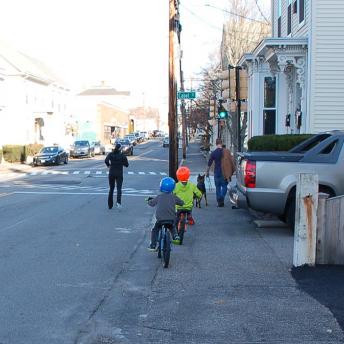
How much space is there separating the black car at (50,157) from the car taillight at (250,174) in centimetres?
3227

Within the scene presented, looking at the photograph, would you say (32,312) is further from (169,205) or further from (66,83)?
(66,83)

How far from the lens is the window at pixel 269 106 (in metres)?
24.5

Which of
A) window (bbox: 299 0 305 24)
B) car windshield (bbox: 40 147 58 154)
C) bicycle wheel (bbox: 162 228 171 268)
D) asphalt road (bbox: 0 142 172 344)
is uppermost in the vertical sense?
window (bbox: 299 0 305 24)

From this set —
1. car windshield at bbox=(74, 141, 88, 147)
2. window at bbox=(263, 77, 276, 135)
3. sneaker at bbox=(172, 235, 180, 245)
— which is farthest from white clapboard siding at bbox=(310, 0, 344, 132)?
car windshield at bbox=(74, 141, 88, 147)

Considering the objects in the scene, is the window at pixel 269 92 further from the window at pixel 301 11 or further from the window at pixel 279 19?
the window at pixel 301 11

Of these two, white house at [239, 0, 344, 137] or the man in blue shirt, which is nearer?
the man in blue shirt

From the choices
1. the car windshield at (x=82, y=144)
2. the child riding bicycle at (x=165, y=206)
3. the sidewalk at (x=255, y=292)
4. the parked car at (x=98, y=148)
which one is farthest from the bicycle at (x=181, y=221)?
the parked car at (x=98, y=148)

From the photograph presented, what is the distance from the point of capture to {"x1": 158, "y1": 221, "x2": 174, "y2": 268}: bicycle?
8227mm

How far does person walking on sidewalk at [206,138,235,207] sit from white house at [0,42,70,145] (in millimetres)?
38180

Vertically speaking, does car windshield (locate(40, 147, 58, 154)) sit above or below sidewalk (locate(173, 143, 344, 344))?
below

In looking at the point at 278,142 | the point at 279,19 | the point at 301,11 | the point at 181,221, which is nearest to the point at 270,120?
the point at 279,19

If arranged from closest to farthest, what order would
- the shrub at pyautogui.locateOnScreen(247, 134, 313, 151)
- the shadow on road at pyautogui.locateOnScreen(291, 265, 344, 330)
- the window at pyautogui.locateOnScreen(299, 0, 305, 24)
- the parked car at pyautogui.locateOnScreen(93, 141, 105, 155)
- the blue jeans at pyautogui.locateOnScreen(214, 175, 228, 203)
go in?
the shadow on road at pyautogui.locateOnScreen(291, 265, 344, 330)
the blue jeans at pyautogui.locateOnScreen(214, 175, 228, 203)
the shrub at pyautogui.locateOnScreen(247, 134, 313, 151)
the window at pyautogui.locateOnScreen(299, 0, 305, 24)
the parked car at pyautogui.locateOnScreen(93, 141, 105, 155)

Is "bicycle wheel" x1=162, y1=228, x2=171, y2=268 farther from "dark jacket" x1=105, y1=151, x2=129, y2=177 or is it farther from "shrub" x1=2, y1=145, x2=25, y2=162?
"shrub" x1=2, y1=145, x2=25, y2=162

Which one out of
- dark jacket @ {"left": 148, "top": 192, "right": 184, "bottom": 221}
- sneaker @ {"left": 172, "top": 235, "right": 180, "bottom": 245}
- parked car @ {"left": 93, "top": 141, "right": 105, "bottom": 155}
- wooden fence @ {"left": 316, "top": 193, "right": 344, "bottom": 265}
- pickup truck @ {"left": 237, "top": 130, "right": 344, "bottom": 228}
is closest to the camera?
wooden fence @ {"left": 316, "top": 193, "right": 344, "bottom": 265}
